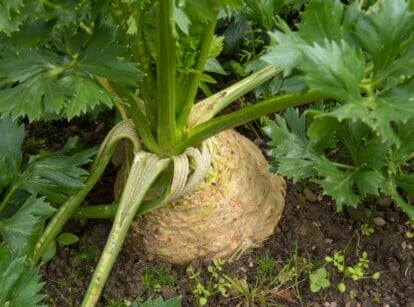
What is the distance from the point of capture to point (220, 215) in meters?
1.76

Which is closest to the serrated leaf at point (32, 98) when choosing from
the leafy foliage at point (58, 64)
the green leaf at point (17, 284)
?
the leafy foliage at point (58, 64)

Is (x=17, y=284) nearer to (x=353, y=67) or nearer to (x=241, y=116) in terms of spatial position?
(x=241, y=116)

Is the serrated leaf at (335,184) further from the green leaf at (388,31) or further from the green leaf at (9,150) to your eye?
the green leaf at (9,150)

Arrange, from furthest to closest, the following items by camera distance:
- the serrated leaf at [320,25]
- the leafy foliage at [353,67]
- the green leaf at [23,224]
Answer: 1. the green leaf at [23,224]
2. the serrated leaf at [320,25]
3. the leafy foliage at [353,67]

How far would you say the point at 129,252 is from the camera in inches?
72.7

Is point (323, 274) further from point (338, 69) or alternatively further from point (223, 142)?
point (338, 69)

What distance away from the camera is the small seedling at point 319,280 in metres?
1.77

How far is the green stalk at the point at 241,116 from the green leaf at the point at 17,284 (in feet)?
1.36

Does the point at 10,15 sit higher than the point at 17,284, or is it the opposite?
the point at 10,15

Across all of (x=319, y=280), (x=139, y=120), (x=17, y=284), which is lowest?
(x=319, y=280)

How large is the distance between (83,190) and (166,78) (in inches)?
15.2

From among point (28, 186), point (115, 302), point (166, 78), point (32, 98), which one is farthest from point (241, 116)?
point (115, 302)

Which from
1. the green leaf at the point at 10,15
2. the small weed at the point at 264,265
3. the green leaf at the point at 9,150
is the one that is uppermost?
the green leaf at the point at 10,15

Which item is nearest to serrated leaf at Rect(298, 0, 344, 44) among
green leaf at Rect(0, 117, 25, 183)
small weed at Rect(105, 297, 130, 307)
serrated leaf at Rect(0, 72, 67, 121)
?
serrated leaf at Rect(0, 72, 67, 121)
